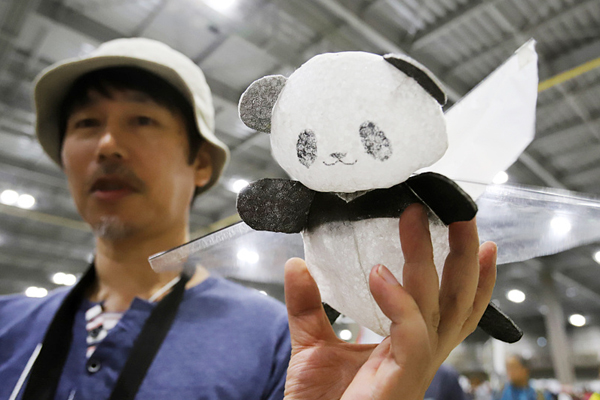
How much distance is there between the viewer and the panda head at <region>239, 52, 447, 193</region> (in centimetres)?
29

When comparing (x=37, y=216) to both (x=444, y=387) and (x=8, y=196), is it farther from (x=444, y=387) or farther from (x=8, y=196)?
(x=444, y=387)

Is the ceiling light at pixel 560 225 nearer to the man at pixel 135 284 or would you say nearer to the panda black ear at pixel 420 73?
the panda black ear at pixel 420 73

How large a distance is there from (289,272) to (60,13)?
3073 mm

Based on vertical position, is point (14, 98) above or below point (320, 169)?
below

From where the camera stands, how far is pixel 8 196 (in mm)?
4586

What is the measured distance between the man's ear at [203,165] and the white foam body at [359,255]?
0.56m

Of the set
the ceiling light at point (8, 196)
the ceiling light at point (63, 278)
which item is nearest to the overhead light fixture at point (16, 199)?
the ceiling light at point (8, 196)

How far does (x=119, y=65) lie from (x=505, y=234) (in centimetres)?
72

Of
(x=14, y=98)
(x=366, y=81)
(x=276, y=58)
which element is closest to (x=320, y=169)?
(x=366, y=81)

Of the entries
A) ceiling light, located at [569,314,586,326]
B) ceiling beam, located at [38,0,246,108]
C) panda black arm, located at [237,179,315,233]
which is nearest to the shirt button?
panda black arm, located at [237,179,315,233]

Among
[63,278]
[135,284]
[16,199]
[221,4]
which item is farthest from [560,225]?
[63,278]

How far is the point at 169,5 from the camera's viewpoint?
102 inches

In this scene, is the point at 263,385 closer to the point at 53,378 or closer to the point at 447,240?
the point at 53,378

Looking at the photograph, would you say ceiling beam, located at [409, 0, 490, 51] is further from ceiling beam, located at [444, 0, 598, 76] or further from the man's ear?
the man's ear
